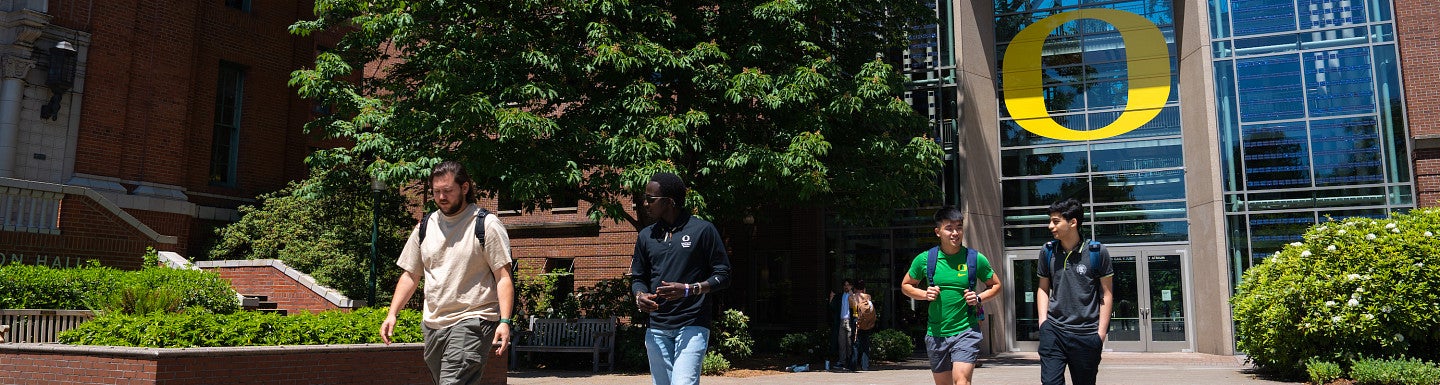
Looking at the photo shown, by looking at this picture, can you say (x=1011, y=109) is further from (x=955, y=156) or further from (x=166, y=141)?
(x=166, y=141)

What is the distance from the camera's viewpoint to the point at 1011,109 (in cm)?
2328

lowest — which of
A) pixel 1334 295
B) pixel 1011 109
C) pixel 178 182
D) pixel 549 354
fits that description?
pixel 549 354

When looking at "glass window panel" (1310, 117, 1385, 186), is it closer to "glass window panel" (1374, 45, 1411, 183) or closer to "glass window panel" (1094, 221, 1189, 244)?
"glass window panel" (1374, 45, 1411, 183)

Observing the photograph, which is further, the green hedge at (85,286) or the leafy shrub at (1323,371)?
the leafy shrub at (1323,371)

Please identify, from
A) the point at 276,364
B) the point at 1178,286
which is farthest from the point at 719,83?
the point at 1178,286

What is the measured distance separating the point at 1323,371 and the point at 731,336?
886 centimetres

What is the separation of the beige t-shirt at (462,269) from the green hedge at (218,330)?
224 inches

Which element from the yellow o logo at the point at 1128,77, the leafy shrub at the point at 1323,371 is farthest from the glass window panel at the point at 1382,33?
the leafy shrub at the point at 1323,371

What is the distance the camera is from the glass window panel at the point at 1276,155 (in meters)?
20.4

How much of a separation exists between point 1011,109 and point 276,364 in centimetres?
1740

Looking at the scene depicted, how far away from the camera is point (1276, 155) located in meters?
20.6

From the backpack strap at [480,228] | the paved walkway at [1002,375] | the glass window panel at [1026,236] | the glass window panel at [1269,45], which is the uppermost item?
the glass window panel at [1269,45]

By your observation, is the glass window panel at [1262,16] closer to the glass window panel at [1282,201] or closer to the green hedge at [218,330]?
the glass window panel at [1282,201]

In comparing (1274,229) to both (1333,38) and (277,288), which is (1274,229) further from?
(277,288)
